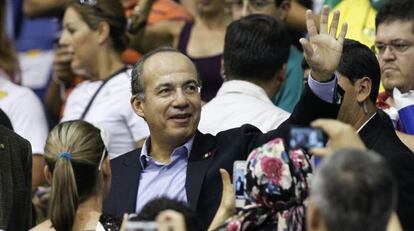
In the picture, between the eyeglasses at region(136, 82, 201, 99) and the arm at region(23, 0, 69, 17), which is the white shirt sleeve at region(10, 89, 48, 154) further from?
the eyeglasses at region(136, 82, 201, 99)

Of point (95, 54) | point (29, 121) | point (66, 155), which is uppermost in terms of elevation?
point (66, 155)

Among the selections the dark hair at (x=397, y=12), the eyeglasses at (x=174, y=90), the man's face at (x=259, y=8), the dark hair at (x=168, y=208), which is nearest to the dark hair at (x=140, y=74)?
the eyeglasses at (x=174, y=90)

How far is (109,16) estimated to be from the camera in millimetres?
8539

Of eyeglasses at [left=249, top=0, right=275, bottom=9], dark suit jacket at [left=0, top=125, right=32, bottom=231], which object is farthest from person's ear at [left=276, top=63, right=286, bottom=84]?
dark suit jacket at [left=0, top=125, right=32, bottom=231]

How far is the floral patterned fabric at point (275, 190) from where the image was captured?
493 centimetres

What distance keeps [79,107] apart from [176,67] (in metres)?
2.03

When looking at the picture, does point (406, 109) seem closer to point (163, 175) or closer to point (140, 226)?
point (163, 175)

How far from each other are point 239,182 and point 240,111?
1.74 metres

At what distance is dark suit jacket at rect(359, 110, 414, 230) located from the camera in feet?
18.9

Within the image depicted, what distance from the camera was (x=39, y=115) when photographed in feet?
27.7

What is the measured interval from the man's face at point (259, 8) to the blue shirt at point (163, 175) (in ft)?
7.16

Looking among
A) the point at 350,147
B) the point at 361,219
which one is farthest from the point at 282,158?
the point at 361,219

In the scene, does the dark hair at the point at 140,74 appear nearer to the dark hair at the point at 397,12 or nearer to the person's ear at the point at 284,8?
the dark hair at the point at 397,12

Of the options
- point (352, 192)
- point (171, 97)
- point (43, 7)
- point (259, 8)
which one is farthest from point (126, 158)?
point (43, 7)
